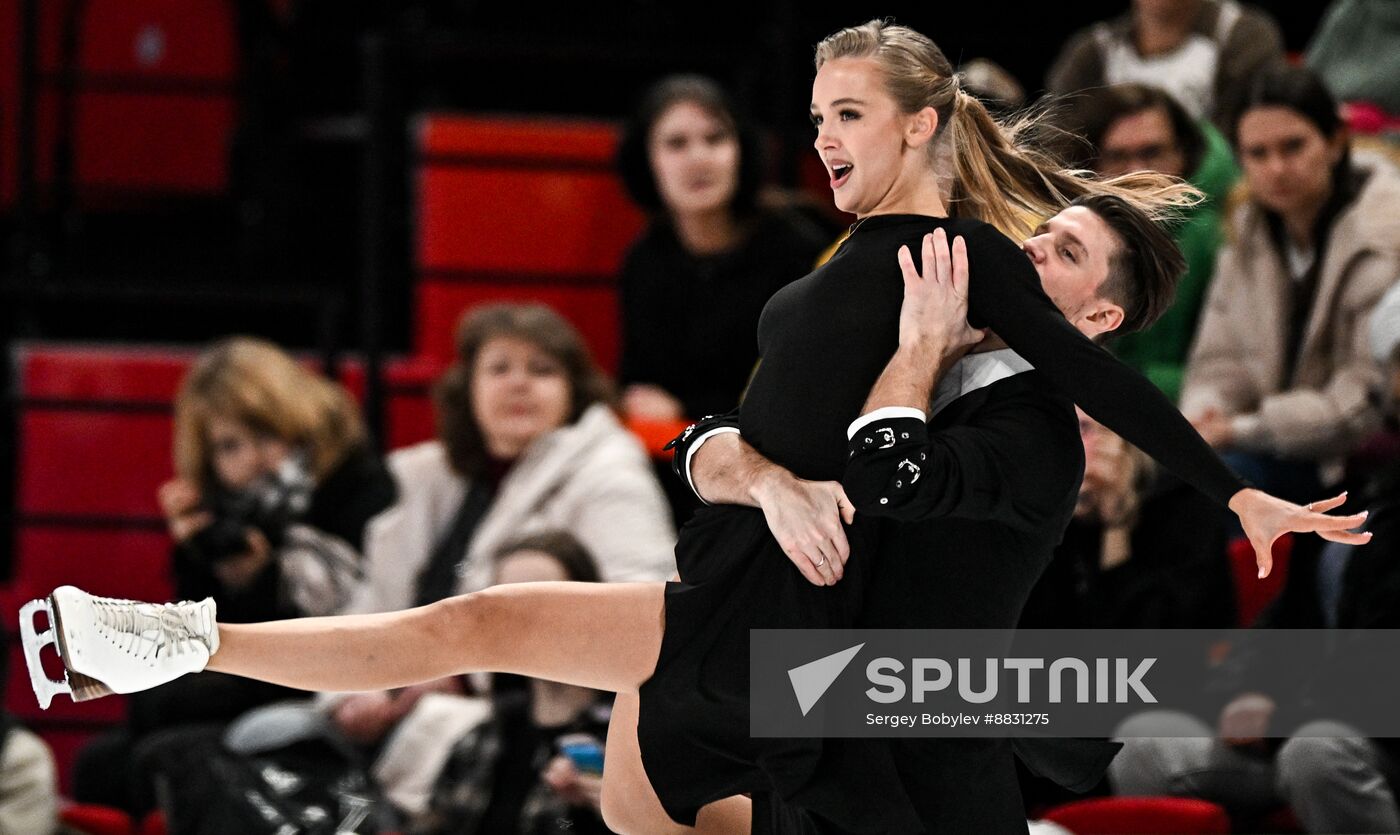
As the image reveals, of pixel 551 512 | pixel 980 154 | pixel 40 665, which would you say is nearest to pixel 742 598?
pixel 980 154

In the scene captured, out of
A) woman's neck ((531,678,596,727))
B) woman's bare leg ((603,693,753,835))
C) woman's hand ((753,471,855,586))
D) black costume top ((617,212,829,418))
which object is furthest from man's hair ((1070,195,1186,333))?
black costume top ((617,212,829,418))

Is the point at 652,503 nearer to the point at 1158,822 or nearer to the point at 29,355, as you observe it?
the point at 1158,822

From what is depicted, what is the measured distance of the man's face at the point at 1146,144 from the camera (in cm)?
477

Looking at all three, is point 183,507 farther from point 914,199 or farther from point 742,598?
point 914,199

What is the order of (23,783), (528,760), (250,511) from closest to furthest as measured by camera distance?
(528,760)
(23,783)
(250,511)

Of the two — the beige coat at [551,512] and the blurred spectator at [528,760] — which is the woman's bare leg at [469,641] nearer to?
the blurred spectator at [528,760]

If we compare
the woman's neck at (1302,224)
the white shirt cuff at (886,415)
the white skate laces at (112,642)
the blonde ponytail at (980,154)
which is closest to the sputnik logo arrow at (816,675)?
the white shirt cuff at (886,415)

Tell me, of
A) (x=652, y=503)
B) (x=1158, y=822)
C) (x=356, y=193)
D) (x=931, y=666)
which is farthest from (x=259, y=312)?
(x=931, y=666)

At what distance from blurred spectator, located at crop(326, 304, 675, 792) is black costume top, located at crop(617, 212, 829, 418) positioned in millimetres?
318

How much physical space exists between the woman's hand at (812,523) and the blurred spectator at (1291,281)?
5.94ft

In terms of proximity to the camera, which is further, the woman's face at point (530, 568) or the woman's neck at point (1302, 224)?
the woman's neck at point (1302, 224)

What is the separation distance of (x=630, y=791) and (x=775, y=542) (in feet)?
1.51

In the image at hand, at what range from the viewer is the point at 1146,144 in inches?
188

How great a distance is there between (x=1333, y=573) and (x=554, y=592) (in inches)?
71.9
